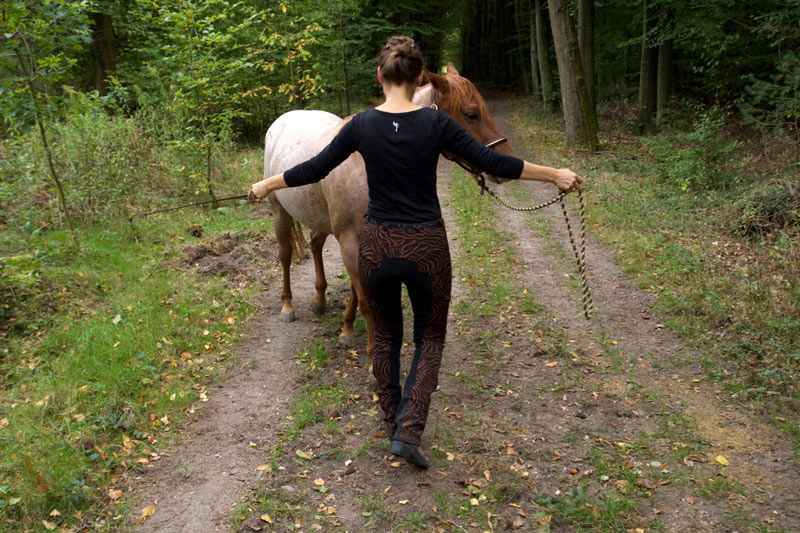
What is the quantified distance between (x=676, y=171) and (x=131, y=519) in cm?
1021

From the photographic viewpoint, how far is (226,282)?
702 centimetres

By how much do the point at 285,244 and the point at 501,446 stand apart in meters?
3.64

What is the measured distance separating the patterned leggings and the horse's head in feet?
3.32

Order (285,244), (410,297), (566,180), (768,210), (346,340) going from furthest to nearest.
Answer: (768,210) → (285,244) → (346,340) → (410,297) → (566,180)

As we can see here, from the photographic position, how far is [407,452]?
11.0 ft

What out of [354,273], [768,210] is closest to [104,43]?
[354,273]

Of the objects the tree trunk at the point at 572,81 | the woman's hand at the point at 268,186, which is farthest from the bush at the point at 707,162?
the woman's hand at the point at 268,186

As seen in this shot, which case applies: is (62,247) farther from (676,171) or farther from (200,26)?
(676,171)

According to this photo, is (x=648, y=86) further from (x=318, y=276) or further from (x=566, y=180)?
(x=566, y=180)

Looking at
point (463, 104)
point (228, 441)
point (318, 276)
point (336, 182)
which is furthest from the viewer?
point (318, 276)

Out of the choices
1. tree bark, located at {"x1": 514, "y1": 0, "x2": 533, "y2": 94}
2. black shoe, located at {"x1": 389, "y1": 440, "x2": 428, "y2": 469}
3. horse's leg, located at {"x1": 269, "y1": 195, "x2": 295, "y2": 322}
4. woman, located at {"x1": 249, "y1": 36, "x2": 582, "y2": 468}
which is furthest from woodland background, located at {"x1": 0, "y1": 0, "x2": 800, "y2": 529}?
tree bark, located at {"x1": 514, "y1": 0, "x2": 533, "y2": 94}

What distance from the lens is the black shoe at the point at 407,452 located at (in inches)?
131

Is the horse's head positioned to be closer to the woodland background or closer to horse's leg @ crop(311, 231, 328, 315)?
the woodland background

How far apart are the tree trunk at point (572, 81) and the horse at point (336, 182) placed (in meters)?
9.51
